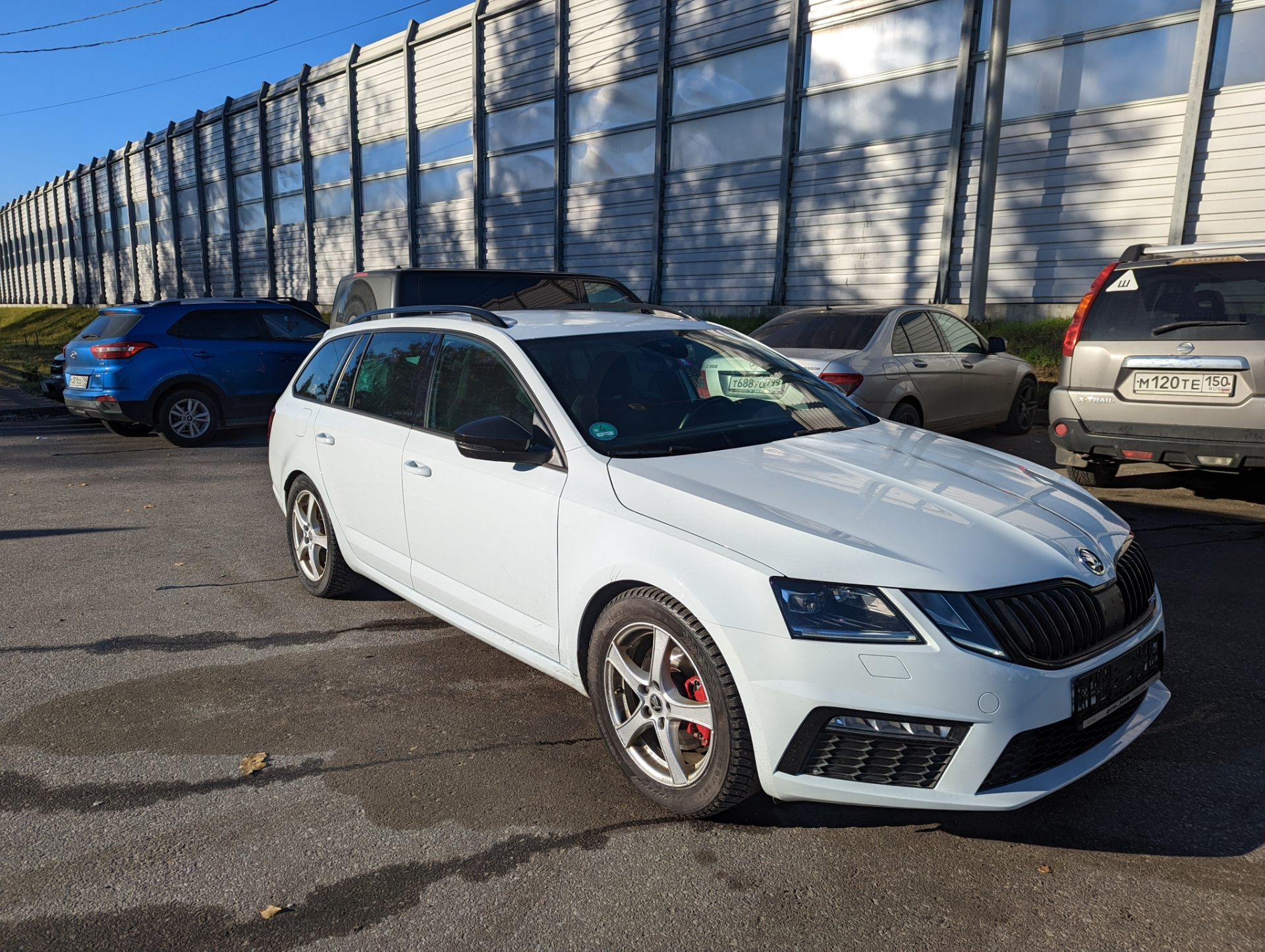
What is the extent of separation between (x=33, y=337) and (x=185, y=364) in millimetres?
33147

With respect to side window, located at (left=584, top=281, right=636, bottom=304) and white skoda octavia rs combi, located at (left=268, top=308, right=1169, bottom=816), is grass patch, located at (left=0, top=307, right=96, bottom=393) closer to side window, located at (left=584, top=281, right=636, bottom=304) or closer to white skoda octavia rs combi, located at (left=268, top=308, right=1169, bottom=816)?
side window, located at (left=584, top=281, right=636, bottom=304)

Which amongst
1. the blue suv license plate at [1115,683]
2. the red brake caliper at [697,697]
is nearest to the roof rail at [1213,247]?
the blue suv license plate at [1115,683]

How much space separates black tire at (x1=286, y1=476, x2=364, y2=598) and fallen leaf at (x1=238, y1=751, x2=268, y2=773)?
1617 mm

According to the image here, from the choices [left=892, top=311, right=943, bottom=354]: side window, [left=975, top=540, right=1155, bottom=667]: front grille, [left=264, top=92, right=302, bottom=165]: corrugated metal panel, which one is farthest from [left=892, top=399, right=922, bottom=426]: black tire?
[left=264, top=92, right=302, bottom=165]: corrugated metal panel

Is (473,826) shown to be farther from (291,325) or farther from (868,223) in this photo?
(868,223)

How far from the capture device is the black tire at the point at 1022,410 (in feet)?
34.1

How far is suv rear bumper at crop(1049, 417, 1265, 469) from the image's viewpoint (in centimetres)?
614

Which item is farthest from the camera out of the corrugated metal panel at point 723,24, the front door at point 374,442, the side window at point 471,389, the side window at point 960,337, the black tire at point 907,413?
the corrugated metal panel at point 723,24

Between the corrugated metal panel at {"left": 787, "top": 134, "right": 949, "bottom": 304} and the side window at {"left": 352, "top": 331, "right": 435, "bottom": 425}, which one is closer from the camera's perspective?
the side window at {"left": 352, "top": 331, "right": 435, "bottom": 425}

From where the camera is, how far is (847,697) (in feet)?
8.50

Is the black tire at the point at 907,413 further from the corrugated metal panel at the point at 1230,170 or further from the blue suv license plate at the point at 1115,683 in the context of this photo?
the corrugated metal panel at the point at 1230,170

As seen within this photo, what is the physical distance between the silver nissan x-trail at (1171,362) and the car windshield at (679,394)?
322cm

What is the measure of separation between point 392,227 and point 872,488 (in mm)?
25912

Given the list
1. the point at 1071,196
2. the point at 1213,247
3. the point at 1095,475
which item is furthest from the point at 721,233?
the point at 1213,247
